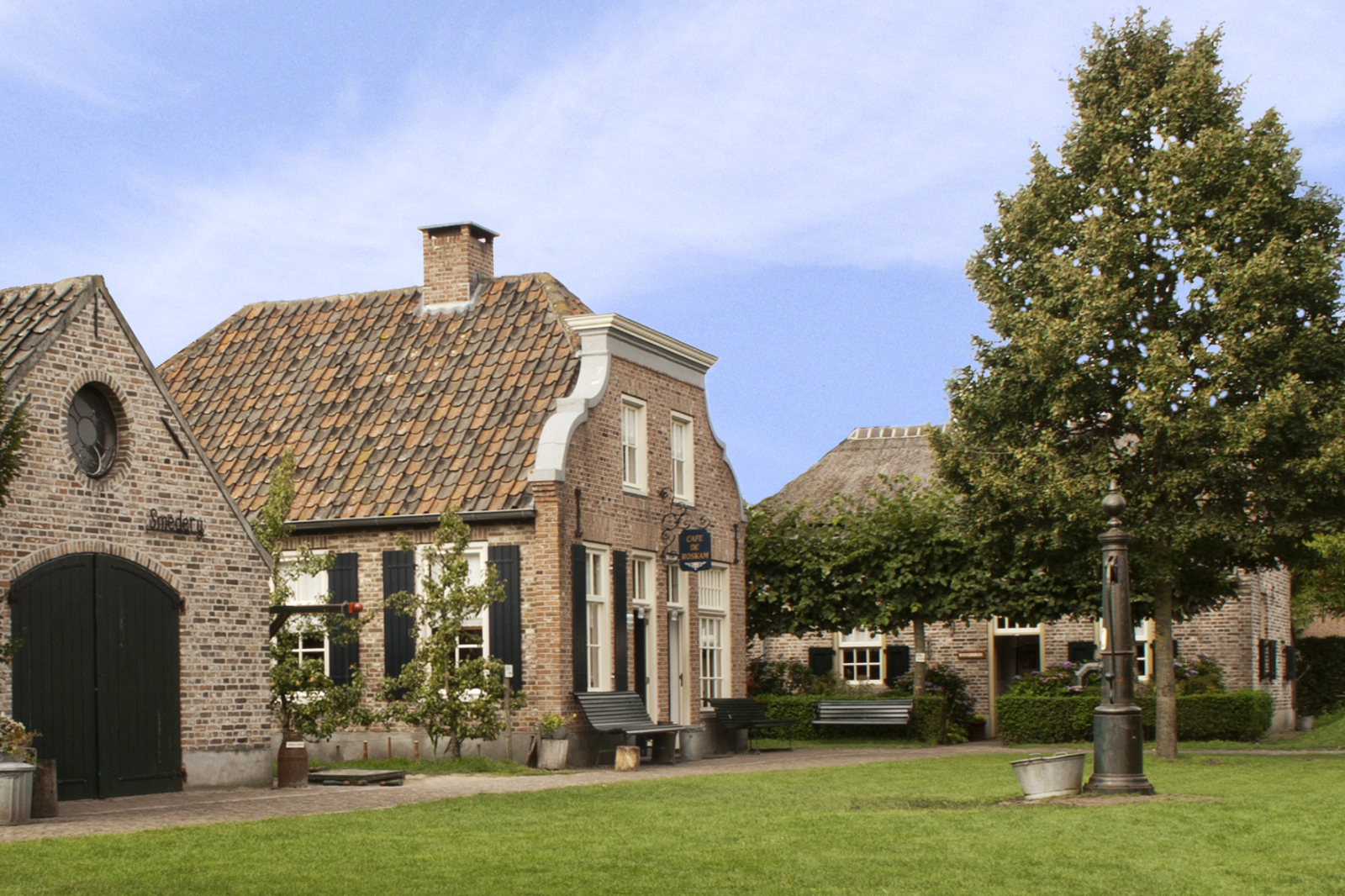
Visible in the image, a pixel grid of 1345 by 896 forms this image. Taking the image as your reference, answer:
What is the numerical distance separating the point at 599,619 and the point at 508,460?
2.59 meters

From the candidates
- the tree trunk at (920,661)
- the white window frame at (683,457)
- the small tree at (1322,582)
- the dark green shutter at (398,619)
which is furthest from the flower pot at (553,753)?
the small tree at (1322,582)

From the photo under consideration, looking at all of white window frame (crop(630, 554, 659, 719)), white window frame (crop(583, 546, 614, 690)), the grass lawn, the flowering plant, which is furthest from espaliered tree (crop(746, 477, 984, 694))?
the flowering plant


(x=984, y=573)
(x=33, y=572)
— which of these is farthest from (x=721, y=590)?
(x=33, y=572)

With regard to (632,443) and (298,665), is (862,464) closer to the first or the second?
(632,443)

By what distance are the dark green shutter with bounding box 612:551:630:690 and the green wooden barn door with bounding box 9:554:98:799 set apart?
851cm

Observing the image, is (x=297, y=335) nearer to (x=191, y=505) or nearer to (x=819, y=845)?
(x=191, y=505)

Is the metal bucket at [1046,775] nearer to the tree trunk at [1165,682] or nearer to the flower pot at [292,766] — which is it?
the flower pot at [292,766]

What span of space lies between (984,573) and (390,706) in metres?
11.0

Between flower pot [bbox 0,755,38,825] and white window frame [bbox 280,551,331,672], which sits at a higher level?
white window frame [bbox 280,551,331,672]

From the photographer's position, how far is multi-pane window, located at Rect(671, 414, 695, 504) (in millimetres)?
25297

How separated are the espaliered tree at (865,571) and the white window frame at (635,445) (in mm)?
5982

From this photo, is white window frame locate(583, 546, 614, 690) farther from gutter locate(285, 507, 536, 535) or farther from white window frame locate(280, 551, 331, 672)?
white window frame locate(280, 551, 331, 672)

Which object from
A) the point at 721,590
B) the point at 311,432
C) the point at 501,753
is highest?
the point at 311,432

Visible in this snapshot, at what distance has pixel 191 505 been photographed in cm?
1678
